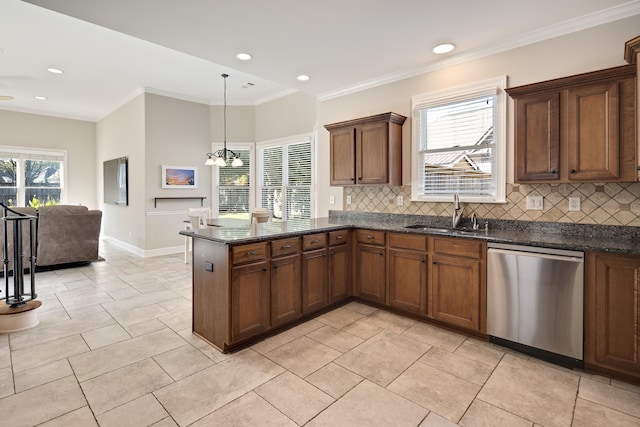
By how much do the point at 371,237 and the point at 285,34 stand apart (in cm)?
217

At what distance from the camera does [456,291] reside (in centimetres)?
297

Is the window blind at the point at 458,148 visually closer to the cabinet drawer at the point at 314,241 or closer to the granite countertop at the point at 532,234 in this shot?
the granite countertop at the point at 532,234

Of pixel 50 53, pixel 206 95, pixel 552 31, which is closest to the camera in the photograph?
pixel 552 31

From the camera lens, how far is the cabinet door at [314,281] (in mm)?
3244

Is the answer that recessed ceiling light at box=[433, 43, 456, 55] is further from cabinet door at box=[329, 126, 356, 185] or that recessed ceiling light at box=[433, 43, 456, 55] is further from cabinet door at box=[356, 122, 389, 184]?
cabinet door at box=[329, 126, 356, 185]

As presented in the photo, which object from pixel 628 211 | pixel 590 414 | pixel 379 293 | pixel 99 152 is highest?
pixel 99 152

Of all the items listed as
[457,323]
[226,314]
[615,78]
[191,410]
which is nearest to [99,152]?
[226,314]

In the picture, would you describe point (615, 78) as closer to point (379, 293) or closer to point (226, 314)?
point (379, 293)

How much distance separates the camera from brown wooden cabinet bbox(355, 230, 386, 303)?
353cm

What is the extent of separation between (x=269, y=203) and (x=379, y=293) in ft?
12.5

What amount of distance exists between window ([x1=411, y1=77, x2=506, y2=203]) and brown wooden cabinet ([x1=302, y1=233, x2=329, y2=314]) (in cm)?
131

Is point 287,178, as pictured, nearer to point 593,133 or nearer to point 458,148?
point 458,148

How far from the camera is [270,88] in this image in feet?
20.4

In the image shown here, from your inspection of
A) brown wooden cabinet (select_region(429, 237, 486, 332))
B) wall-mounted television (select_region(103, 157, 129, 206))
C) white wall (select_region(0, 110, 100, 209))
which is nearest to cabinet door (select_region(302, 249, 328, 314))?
brown wooden cabinet (select_region(429, 237, 486, 332))
